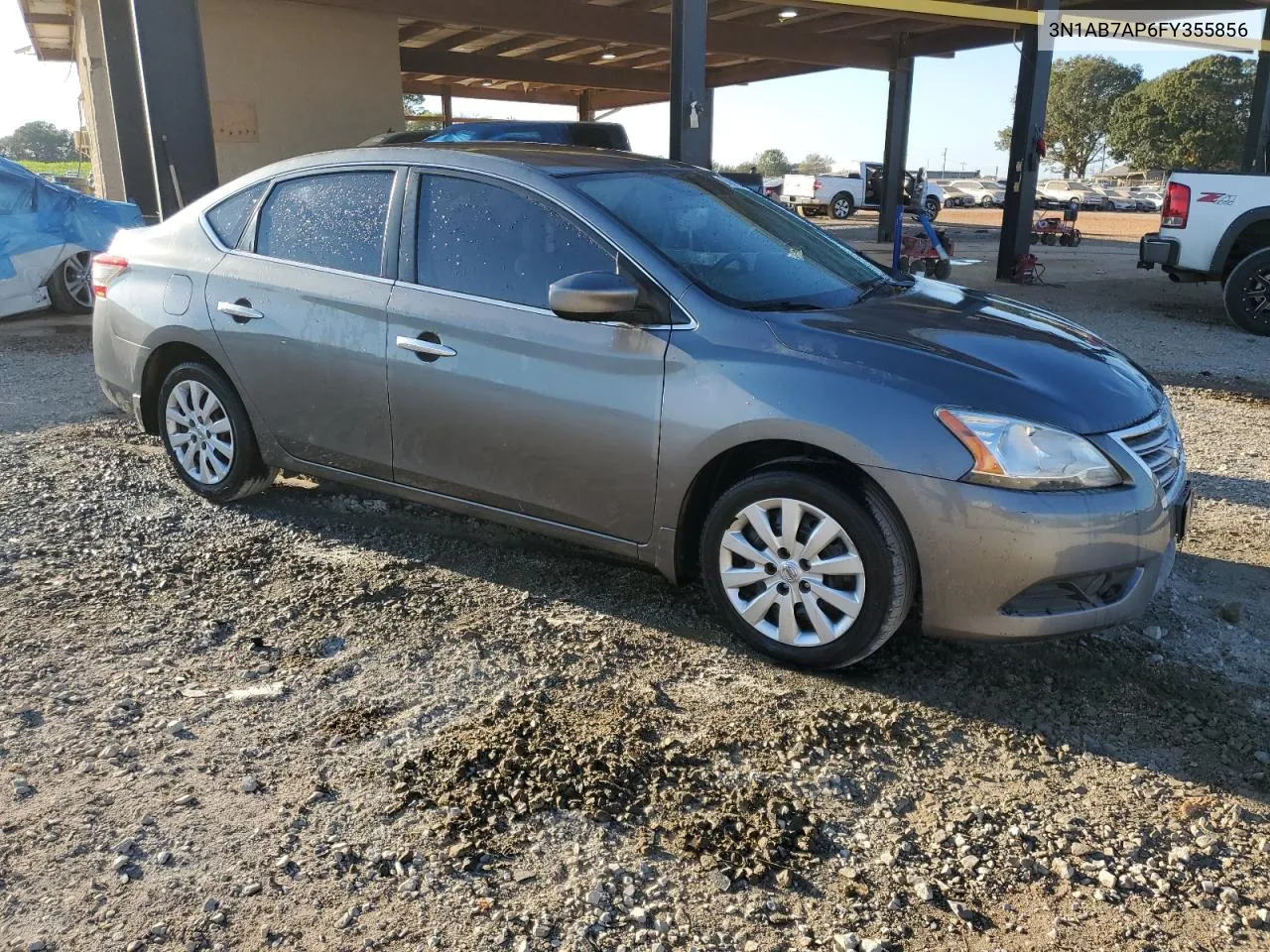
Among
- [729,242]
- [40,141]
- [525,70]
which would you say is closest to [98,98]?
[525,70]

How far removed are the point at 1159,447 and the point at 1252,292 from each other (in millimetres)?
8574

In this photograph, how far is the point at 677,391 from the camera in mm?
3354

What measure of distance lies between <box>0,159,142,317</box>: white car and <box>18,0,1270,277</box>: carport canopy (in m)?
0.76

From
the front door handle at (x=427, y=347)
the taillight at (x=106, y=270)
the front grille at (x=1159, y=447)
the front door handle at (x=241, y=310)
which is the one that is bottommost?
the front grille at (x=1159, y=447)

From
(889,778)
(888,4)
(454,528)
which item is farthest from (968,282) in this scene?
(889,778)

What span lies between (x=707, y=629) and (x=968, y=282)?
1211 cm

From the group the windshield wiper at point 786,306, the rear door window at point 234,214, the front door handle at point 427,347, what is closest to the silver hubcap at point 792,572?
the windshield wiper at point 786,306

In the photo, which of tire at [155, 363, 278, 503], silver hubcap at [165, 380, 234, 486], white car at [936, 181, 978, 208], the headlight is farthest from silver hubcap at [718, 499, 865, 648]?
white car at [936, 181, 978, 208]

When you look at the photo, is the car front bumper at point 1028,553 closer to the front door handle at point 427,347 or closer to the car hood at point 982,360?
the car hood at point 982,360

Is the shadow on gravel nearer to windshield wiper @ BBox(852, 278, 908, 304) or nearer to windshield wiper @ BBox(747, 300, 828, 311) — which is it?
windshield wiper @ BBox(747, 300, 828, 311)

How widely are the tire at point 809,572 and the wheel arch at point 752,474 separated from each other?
25 mm

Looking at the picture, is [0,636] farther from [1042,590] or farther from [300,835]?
[1042,590]

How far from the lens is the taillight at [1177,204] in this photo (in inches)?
422

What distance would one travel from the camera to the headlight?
296cm
